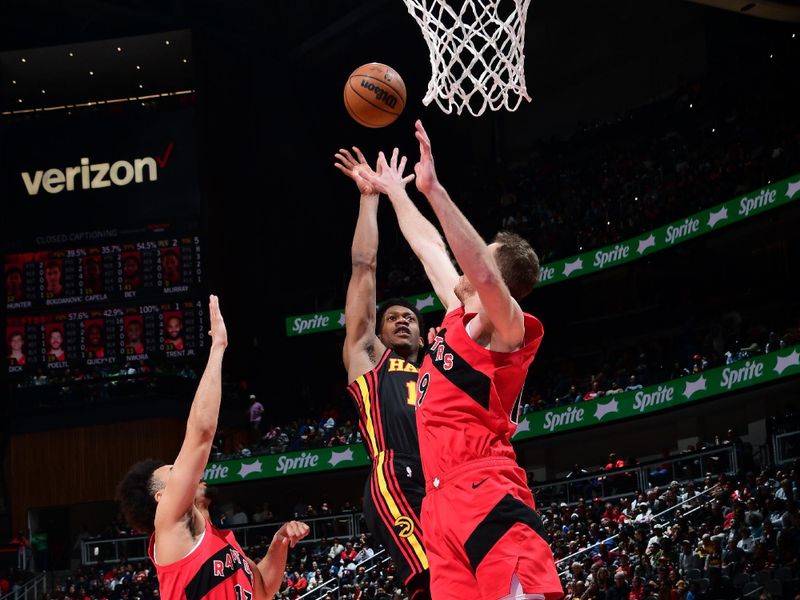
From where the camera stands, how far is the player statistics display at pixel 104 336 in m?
21.9

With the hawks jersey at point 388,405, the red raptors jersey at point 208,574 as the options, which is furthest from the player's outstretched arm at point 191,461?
the hawks jersey at point 388,405

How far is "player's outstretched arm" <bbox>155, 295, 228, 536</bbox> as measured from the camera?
16.3 feet

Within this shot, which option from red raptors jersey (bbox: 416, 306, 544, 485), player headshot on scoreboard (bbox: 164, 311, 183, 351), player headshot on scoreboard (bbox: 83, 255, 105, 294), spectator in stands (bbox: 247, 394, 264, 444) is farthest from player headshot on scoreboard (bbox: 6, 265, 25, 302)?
red raptors jersey (bbox: 416, 306, 544, 485)

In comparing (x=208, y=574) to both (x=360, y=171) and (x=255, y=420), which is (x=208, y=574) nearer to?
(x=360, y=171)

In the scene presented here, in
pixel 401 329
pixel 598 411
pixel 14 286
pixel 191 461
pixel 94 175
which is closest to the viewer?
pixel 191 461

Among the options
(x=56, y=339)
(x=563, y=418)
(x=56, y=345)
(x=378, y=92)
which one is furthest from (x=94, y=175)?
(x=378, y=92)

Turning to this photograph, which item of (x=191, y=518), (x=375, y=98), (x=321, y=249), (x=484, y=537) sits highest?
(x=321, y=249)

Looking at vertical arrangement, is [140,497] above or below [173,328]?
below

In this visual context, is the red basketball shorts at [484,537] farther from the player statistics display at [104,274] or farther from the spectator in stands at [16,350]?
the spectator in stands at [16,350]

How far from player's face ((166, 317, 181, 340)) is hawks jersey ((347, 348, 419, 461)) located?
54.3 ft

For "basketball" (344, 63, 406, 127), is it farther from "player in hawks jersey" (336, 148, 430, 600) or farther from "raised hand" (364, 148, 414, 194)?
"raised hand" (364, 148, 414, 194)

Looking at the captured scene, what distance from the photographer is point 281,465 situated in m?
22.5

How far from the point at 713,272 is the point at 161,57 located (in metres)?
11.9

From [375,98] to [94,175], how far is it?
1730 centimetres
